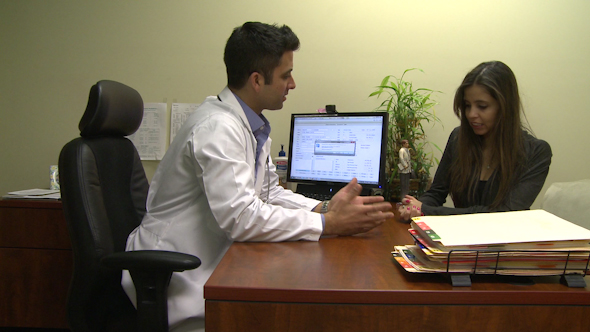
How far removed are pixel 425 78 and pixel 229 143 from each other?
55.8 inches

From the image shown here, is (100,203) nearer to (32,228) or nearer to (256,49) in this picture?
(256,49)

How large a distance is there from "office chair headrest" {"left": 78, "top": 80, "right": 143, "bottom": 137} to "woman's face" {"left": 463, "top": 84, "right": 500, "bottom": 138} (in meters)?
1.23

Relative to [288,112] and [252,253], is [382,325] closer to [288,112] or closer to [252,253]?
[252,253]

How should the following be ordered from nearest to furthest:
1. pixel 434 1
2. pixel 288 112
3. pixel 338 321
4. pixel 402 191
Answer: pixel 338 321 < pixel 402 191 < pixel 434 1 < pixel 288 112

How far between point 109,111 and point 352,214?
81cm

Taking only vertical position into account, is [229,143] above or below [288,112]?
below

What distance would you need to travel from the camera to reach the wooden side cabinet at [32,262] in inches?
71.2

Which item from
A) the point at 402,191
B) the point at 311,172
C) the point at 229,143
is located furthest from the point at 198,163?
the point at 402,191

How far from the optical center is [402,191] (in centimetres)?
176

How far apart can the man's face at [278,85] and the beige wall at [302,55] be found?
836mm

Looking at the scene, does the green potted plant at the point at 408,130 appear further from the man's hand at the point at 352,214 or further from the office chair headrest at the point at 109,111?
the office chair headrest at the point at 109,111

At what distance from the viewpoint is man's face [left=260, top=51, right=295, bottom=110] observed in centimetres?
129

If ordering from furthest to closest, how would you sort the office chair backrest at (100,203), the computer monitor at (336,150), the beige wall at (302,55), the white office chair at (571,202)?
the beige wall at (302,55)
the computer monitor at (336,150)
the white office chair at (571,202)
the office chair backrest at (100,203)

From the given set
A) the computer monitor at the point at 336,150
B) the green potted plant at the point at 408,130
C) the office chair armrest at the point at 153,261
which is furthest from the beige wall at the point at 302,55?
the office chair armrest at the point at 153,261
